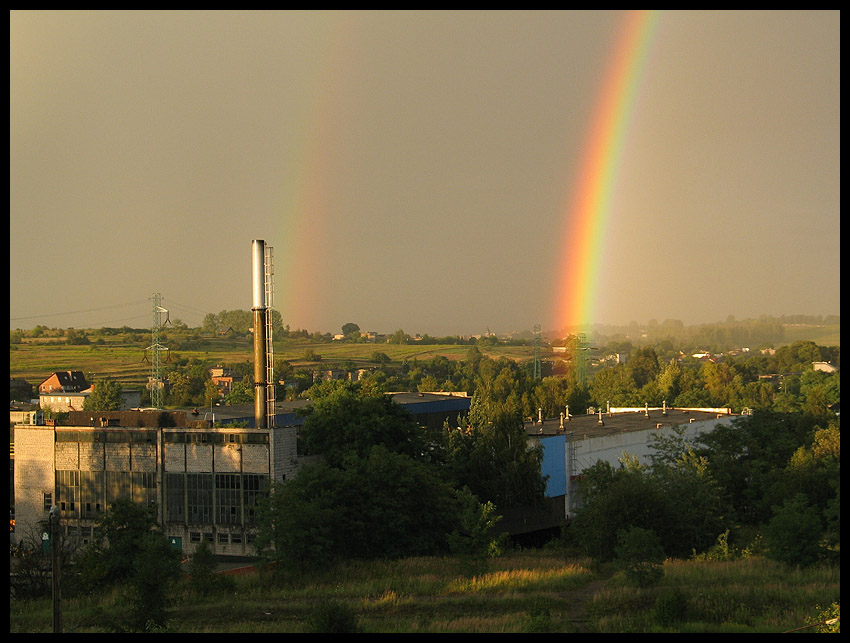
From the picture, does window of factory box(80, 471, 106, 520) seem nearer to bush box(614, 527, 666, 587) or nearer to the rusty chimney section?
the rusty chimney section

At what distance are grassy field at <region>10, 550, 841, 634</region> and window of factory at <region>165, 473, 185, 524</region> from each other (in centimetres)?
719

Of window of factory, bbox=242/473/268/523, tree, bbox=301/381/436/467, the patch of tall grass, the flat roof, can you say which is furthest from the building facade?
the patch of tall grass

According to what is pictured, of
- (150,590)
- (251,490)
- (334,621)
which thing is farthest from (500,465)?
(334,621)

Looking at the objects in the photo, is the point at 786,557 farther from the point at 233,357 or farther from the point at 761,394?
the point at 233,357

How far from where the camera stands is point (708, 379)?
99625 mm

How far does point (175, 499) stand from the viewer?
3459 centimetres

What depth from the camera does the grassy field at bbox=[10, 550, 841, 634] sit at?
828 inches

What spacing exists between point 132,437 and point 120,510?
6.21 meters

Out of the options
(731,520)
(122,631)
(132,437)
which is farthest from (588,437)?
(122,631)

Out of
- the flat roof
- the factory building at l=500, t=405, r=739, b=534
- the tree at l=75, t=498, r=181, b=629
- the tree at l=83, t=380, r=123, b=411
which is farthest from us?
the tree at l=83, t=380, r=123, b=411

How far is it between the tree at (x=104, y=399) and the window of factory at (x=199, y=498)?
51837 millimetres

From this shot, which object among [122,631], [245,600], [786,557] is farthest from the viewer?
[786,557]

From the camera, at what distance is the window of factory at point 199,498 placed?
1347 inches

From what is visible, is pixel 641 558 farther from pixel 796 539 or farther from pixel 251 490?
pixel 251 490
